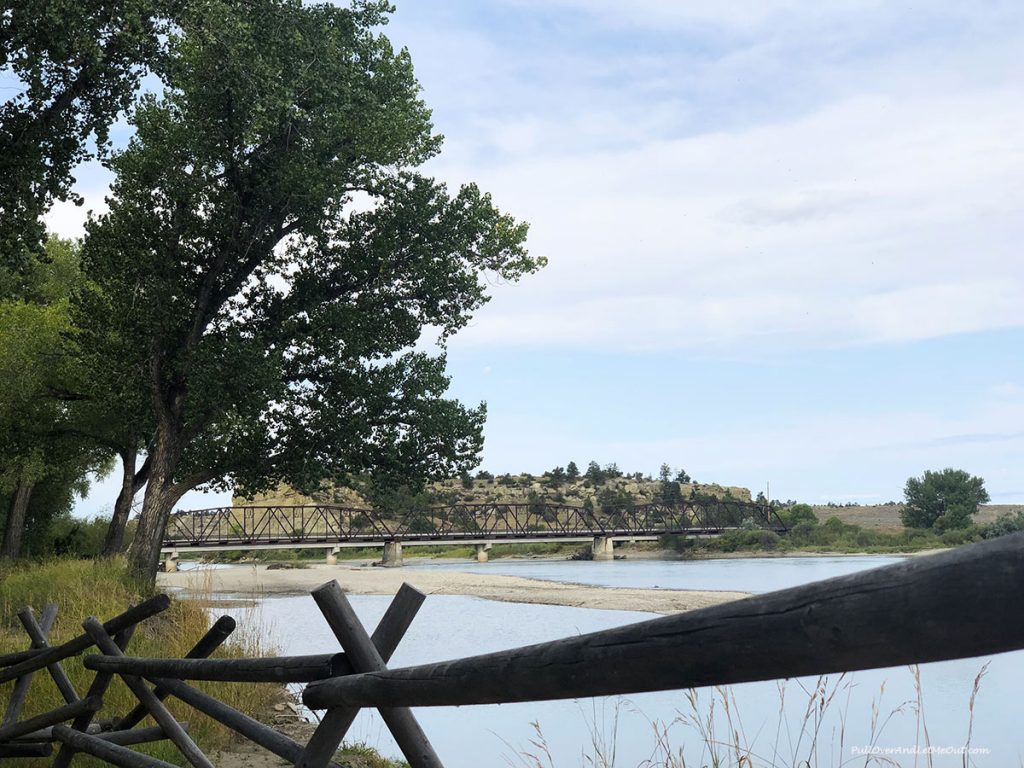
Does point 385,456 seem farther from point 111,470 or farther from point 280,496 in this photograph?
point 280,496

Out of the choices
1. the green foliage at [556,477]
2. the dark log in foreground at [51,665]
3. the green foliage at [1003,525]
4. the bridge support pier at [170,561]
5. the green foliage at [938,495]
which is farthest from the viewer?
the green foliage at [556,477]

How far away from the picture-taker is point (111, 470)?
42.8 metres

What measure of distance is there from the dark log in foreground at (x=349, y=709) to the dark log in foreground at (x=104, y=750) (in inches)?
78.2

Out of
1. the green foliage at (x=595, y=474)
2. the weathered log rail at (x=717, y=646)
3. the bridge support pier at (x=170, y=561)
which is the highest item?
the green foliage at (x=595, y=474)

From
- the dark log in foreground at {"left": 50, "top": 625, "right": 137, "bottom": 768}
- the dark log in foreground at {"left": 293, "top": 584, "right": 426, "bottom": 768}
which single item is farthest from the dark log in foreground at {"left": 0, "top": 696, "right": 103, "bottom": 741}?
the dark log in foreground at {"left": 293, "top": 584, "right": 426, "bottom": 768}

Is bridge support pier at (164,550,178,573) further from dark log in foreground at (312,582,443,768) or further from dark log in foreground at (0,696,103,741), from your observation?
dark log in foreground at (312,582,443,768)

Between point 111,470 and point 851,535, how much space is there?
161ft

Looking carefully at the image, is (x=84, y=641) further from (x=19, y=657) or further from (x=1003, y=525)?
(x=1003, y=525)

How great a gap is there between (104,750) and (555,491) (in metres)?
143

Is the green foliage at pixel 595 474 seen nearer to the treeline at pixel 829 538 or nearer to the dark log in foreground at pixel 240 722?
the treeline at pixel 829 538

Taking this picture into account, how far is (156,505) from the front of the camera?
73.2ft

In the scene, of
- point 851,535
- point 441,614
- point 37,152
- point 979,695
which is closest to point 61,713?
point 37,152

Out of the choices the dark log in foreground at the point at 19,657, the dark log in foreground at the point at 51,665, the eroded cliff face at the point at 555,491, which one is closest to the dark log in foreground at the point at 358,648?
the dark log in foreground at the point at 51,665

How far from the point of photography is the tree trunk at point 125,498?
99.0ft
